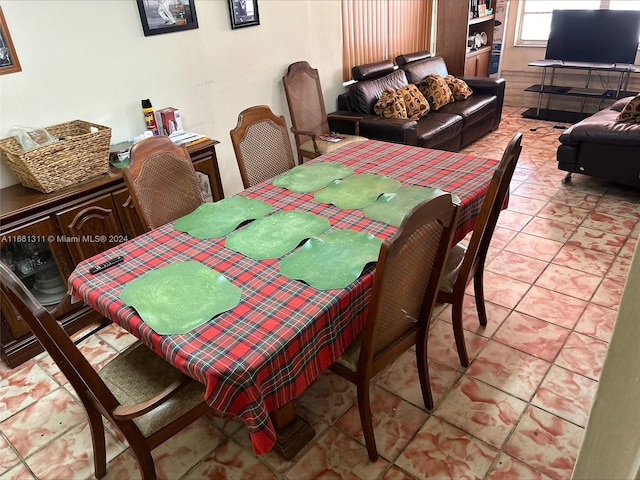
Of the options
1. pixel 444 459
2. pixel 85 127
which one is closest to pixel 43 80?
pixel 85 127

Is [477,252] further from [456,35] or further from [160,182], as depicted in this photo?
[456,35]

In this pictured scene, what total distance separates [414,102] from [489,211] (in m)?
2.79

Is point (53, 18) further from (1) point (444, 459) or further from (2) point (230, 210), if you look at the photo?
(1) point (444, 459)

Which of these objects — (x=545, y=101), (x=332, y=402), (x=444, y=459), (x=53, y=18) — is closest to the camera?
(x=444, y=459)

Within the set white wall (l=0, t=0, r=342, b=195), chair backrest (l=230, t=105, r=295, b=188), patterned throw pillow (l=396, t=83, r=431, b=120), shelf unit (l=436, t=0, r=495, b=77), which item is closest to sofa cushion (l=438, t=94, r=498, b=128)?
patterned throw pillow (l=396, t=83, r=431, b=120)

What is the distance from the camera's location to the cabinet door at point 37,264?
88.4 inches

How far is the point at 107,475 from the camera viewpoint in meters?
1.80

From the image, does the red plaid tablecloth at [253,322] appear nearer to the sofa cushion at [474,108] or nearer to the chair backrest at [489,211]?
the chair backrest at [489,211]

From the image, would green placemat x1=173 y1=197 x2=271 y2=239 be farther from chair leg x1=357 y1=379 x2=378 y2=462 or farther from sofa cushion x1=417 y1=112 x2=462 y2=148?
sofa cushion x1=417 y1=112 x2=462 y2=148

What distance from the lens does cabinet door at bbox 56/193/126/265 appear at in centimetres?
237

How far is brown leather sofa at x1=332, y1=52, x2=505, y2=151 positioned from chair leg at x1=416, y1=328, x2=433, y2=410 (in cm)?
234

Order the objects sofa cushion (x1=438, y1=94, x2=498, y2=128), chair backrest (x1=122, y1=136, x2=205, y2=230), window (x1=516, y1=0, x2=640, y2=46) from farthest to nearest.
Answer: window (x1=516, y1=0, x2=640, y2=46) → sofa cushion (x1=438, y1=94, x2=498, y2=128) → chair backrest (x1=122, y1=136, x2=205, y2=230)

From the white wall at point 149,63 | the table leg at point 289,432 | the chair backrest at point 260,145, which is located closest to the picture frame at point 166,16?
the white wall at point 149,63

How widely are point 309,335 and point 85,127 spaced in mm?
2006
